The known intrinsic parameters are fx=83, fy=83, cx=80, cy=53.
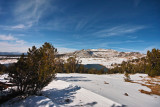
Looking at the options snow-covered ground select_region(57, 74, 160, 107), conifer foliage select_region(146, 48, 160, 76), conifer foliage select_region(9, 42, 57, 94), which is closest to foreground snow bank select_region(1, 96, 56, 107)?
conifer foliage select_region(9, 42, 57, 94)

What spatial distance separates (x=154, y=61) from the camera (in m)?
22.3

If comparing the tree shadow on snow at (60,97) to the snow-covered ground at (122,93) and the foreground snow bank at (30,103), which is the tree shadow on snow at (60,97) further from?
the snow-covered ground at (122,93)

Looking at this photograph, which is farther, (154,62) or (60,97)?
(154,62)

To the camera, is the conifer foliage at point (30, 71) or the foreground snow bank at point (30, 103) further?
the conifer foliage at point (30, 71)

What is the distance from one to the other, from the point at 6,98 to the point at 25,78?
4.56ft

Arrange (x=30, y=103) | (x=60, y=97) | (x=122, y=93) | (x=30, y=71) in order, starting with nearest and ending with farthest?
(x=30, y=103) < (x=30, y=71) < (x=60, y=97) < (x=122, y=93)

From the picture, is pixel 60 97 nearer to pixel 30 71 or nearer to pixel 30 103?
pixel 30 103

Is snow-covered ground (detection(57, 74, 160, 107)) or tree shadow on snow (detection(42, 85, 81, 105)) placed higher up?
tree shadow on snow (detection(42, 85, 81, 105))

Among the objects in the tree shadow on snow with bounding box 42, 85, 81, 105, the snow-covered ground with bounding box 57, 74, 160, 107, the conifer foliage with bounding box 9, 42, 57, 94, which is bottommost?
the snow-covered ground with bounding box 57, 74, 160, 107

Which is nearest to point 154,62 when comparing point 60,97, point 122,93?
point 122,93

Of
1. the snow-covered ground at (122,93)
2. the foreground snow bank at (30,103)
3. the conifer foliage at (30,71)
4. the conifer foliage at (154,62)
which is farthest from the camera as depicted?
the conifer foliage at (154,62)

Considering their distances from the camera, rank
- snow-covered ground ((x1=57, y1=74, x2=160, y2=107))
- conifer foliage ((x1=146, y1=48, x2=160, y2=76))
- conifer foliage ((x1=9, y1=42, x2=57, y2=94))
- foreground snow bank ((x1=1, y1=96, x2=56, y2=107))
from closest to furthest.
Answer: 1. foreground snow bank ((x1=1, y1=96, x2=56, y2=107))
2. conifer foliage ((x1=9, y1=42, x2=57, y2=94))
3. snow-covered ground ((x1=57, y1=74, x2=160, y2=107))
4. conifer foliage ((x1=146, y1=48, x2=160, y2=76))

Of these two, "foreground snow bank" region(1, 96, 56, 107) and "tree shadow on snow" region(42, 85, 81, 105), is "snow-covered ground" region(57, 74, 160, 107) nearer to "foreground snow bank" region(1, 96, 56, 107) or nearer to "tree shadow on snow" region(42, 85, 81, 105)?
"tree shadow on snow" region(42, 85, 81, 105)

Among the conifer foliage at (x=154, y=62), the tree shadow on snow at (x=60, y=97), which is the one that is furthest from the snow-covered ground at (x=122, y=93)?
the conifer foliage at (x=154, y=62)
